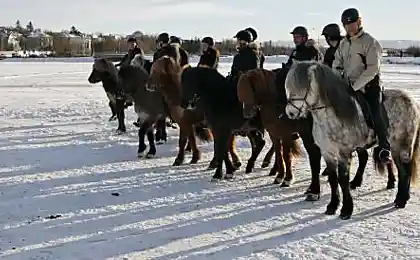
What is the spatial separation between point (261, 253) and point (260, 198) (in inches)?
80.6

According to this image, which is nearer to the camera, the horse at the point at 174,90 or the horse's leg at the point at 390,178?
the horse's leg at the point at 390,178

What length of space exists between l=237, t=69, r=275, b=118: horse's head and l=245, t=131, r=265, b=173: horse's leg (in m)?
1.35

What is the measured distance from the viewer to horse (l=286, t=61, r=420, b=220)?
611 centimetres

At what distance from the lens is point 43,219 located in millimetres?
6348

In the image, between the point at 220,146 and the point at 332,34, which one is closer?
the point at 332,34

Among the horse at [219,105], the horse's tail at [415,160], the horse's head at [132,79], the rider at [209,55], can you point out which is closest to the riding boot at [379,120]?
the horse's tail at [415,160]

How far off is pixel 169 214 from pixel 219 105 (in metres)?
2.30

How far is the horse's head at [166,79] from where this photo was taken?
9.20 meters

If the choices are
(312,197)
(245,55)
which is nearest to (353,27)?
(312,197)

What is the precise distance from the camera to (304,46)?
27.3 feet

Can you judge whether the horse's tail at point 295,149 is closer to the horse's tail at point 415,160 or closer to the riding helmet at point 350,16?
the horse's tail at point 415,160

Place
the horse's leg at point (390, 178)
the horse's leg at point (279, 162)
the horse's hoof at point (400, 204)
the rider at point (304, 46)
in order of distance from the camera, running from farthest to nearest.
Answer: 1. the rider at point (304, 46)
2. the horse's leg at point (279, 162)
3. the horse's leg at point (390, 178)
4. the horse's hoof at point (400, 204)

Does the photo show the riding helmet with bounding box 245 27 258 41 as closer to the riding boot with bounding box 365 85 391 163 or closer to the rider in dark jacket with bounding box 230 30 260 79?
the rider in dark jacket with bounding box 230 30 260 79

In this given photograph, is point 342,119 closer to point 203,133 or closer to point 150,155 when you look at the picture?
point 203,133
